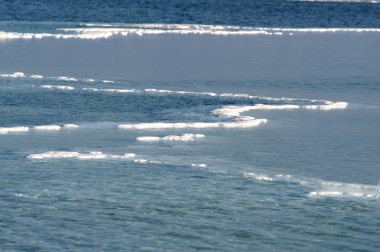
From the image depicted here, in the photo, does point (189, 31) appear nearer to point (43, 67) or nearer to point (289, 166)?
point (43, 67)

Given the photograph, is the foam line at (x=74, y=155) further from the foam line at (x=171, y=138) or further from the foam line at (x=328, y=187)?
the foam line at (x=328, y=187)

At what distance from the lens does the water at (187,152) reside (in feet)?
43.3

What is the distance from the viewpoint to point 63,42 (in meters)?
41.4

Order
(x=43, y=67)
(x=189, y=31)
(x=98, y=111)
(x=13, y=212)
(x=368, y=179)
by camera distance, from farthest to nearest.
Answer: (x=189, y=31), (x=43, y=67), (x=98, y=111), (x=368, y=179), (x=13, y=212)

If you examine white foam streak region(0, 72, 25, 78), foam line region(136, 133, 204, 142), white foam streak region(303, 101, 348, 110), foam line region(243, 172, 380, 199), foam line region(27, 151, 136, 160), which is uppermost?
white foam streak region(0, 72, 25, 78)

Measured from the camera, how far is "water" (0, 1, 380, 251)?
13211 mm

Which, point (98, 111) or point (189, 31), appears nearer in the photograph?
point (98, 111)

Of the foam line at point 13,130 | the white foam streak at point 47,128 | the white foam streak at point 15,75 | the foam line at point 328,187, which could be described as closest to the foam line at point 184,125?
the white foam streak at point 47,128

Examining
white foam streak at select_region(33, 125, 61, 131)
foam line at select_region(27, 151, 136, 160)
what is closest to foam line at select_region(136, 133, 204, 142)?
foam line at select_region(27, 151, 136, 160)

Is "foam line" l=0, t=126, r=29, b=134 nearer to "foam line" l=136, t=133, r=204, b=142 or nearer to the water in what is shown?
the water

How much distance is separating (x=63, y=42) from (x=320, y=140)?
23836 millimetres

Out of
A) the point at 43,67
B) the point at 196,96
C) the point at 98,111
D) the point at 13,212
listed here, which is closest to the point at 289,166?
the point at 13,212

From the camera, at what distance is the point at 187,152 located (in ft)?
57.9

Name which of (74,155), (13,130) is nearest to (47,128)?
(13,130)
